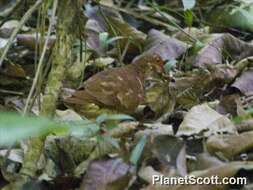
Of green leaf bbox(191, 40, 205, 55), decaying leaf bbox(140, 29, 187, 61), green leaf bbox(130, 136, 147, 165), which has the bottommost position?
decaying leaf bbox(140, 29, 187, 61)

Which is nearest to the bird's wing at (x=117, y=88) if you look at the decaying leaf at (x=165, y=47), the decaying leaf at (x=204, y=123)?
the decaying leaf at (x=204, y=123)

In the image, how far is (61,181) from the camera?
1219mm

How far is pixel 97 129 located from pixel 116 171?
0.09 meters

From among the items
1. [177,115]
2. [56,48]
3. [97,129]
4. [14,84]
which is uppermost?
[56,48]

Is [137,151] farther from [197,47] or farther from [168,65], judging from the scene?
[197,47]

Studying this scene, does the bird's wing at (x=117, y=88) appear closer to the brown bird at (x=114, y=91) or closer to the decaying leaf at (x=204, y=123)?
the brown bird at (x=114, y=91)

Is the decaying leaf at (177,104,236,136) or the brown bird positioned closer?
the decaying leaf at (177,104,236,136)

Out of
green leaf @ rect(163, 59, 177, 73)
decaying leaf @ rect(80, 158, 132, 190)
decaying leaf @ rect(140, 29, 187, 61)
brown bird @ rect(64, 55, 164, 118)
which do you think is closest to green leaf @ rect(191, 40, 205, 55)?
decaying leaf @ rect(140, 29, 187, 61)

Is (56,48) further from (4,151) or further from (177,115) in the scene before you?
(177,115)

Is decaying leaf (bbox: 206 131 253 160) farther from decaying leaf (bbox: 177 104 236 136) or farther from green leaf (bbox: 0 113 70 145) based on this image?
green leaf (bbox: 0 113 70 145)

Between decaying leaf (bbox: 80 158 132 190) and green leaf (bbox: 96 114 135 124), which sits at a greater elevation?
green leaf (bbox: 96 114 135 124)

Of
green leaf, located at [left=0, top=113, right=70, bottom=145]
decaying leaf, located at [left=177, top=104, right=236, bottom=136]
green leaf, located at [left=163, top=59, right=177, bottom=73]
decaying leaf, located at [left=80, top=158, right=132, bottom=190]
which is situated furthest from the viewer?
green leaf, located at [left=163, top=59, right=177, bottom=73]

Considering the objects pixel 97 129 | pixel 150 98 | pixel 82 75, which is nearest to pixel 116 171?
pixel 97 129

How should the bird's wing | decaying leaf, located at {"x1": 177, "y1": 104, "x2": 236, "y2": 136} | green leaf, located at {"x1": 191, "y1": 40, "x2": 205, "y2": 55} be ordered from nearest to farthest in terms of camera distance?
1. decaying leaf, located at {"x1": 177, "y1": 104, "x2": 236, "y2": 136}
2. the bird's wing
3. green leaf, located at {"x1": 191, "y1": 40, "x2": 205, "y2": 55}
